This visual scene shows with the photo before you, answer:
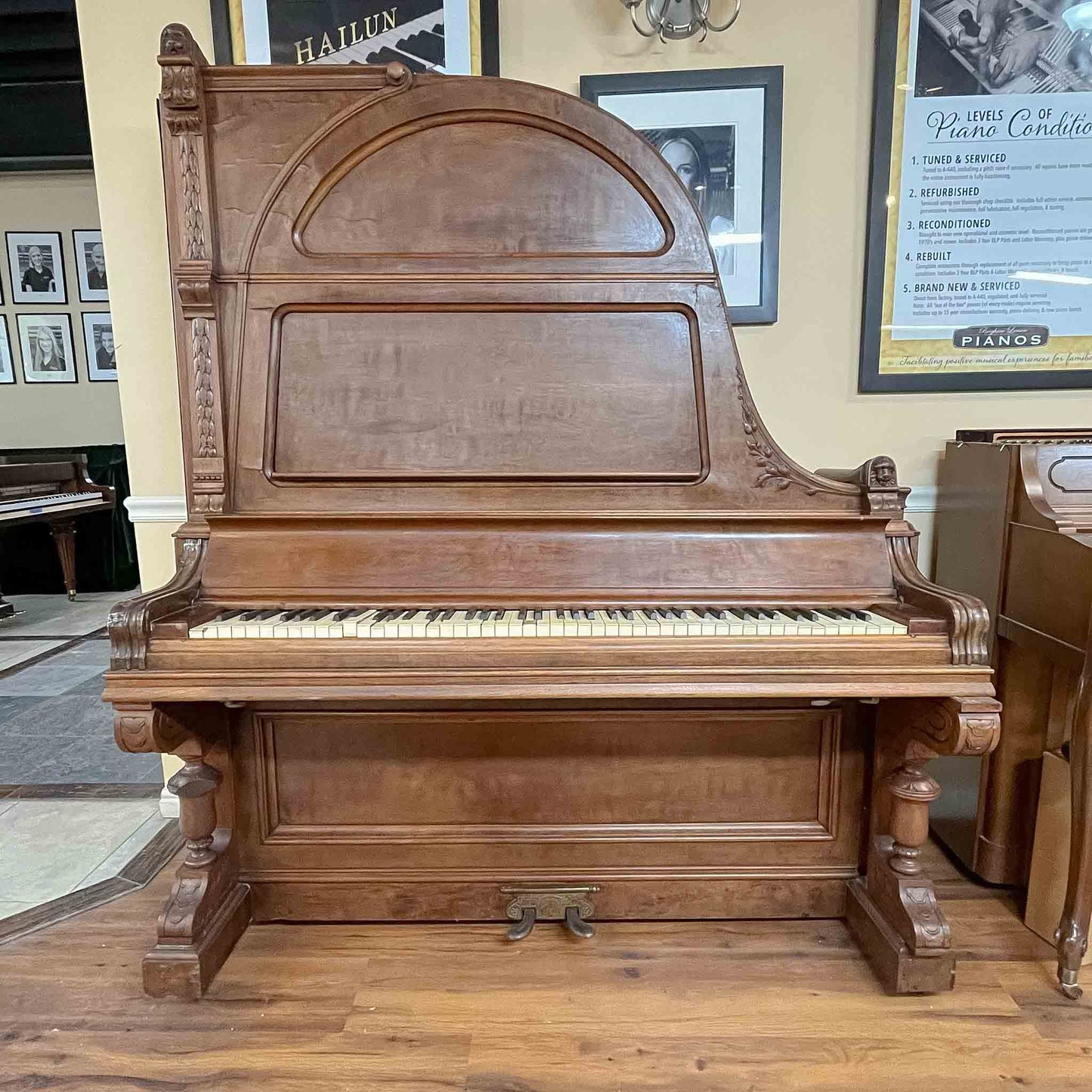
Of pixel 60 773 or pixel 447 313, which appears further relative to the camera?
pixel 60 773

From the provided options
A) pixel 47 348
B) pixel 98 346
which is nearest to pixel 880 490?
pixel 98 346

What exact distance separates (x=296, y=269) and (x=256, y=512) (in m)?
0.55

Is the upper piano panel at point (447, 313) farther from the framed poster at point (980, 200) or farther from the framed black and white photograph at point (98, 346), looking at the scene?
the framed black and white photograph at point (98, 346)

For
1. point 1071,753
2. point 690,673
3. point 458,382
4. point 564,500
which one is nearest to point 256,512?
point 458,382

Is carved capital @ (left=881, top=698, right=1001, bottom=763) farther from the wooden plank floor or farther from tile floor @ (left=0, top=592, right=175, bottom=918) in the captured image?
tile floor @ (left=0, top=592, right=175, bottom=918)

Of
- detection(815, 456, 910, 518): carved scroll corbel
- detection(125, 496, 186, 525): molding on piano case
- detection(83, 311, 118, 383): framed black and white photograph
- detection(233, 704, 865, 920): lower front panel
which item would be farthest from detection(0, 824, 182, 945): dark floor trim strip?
detection(83, 311, 118, 383): framed black and white photograph

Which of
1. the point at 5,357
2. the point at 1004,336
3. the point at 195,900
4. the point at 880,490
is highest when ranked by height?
the point at 5,357

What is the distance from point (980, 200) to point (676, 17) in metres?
1.01

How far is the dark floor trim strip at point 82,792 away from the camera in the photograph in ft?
8.25

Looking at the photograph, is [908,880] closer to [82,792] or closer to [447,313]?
[447,313]

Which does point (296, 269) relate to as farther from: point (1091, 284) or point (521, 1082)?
point (1091, 284)

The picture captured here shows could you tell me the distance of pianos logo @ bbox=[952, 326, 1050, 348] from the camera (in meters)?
2.12

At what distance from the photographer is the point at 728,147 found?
2.04 meters

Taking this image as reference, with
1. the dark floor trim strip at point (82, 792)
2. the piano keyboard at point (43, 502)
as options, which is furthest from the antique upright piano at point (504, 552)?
the piano keyboard at point (43, 502)
